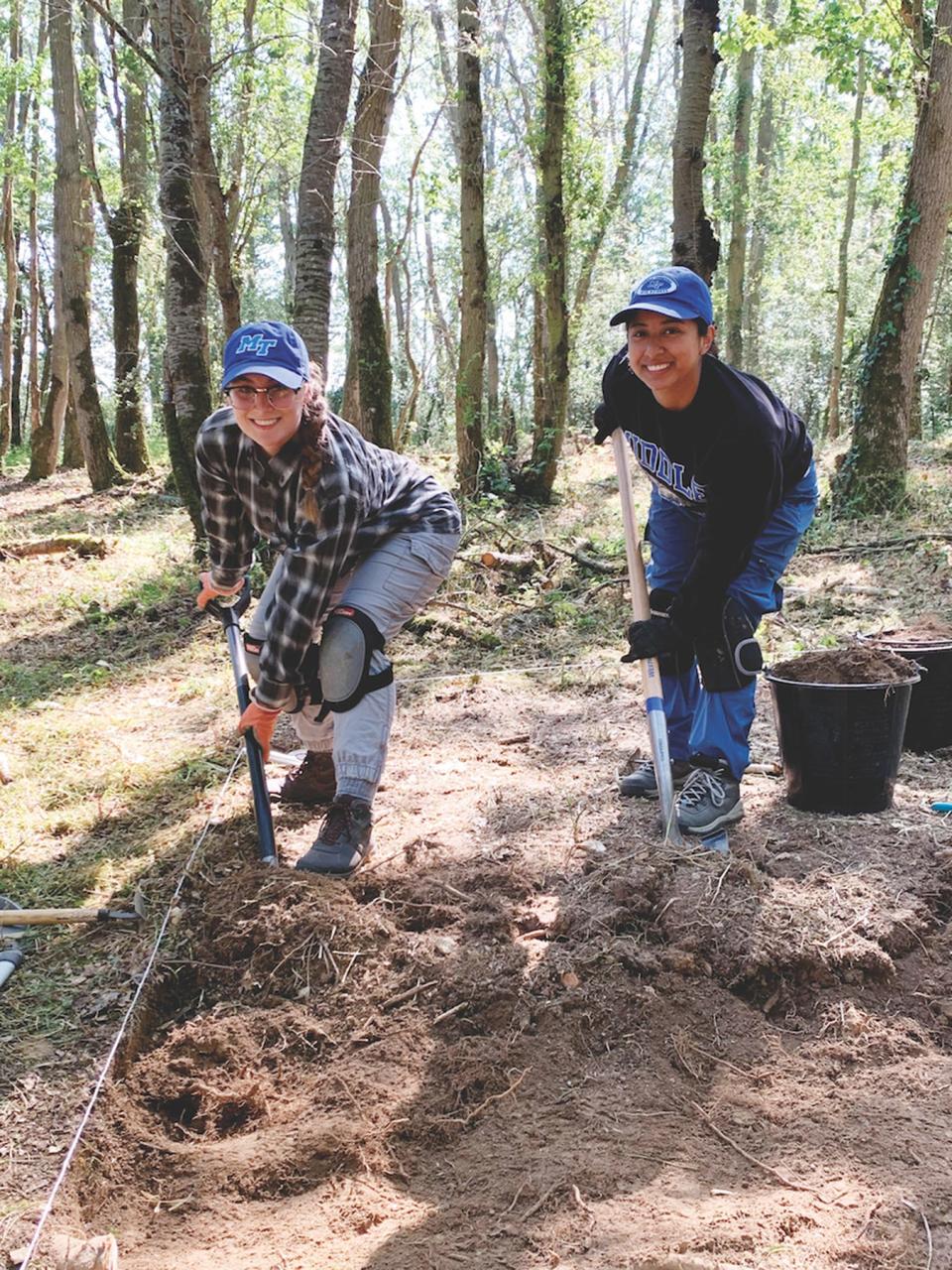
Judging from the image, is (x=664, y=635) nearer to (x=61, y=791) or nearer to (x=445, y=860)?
(x=445, y=860)

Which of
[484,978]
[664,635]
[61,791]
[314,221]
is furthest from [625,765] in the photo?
[314,221]

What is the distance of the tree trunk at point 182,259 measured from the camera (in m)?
7.20

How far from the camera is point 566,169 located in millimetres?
13531

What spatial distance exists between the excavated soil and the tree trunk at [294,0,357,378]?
500cm

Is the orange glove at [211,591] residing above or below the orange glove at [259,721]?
A: above

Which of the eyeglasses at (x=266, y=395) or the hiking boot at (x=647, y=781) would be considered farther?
the hiking boot at (x=647, y=781)

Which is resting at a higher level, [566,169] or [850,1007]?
[566,169]

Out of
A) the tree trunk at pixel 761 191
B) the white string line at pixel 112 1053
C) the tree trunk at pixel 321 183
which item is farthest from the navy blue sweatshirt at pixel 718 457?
the tree trunk at pixel 761 191

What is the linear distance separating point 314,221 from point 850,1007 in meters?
6.75

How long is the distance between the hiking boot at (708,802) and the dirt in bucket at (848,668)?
45 cm

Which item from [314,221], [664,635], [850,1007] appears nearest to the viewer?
[850,1007]

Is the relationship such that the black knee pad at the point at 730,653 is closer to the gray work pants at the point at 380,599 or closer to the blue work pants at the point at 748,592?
the blue work pants at the point at 748,592

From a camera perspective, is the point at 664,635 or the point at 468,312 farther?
the point at 468,312

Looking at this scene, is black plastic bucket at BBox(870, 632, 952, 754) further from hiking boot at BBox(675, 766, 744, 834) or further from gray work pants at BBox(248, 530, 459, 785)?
gray work pants at BBox(248, 530, 459, 785)
